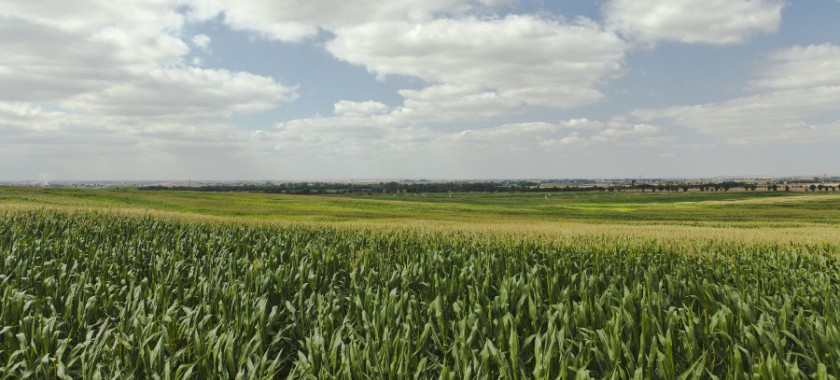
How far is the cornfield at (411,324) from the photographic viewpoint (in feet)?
19.2

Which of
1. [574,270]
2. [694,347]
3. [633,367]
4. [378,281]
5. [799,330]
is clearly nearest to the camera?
[633,367]

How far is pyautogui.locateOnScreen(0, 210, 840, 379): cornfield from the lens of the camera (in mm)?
5859

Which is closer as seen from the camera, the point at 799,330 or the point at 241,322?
the point at 799,330

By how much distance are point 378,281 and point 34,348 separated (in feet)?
21.5

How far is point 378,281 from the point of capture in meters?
11.3

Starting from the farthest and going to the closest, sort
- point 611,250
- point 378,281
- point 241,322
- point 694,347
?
point 611,250 < point 378,281 < point 241,322 < point 694,347

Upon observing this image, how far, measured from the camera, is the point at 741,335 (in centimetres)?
662

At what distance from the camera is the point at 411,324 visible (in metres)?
7.25

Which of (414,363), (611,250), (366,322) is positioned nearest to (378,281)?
(366,322)

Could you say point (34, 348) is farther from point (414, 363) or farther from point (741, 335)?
point (741, 335)

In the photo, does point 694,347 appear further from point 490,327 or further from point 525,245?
point 525,245

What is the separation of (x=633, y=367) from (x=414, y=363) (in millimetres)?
2854

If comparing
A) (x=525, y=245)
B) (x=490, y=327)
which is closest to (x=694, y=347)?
(x=490, y=327)

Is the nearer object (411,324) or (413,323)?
(411,324)
